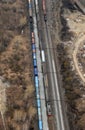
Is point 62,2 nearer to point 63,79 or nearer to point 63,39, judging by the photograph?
point 63,39

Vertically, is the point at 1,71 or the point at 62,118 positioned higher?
the point at 1,71

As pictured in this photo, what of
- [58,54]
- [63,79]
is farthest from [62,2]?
[63,79]

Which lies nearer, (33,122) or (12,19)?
(33,122)

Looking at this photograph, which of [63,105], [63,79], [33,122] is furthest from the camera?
[63,79]

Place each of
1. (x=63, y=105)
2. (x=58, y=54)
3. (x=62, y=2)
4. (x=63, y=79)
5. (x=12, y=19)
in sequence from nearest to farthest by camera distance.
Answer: (x=63, y=105), (x=63, y=79), (x=58, y=54), (x=12, y=19), (x=62, y=2)

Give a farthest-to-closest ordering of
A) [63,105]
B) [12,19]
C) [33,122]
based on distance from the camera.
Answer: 1. [12,19]
2. [63,105]
3. [33,122]

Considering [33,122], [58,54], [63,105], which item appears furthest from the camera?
[58,54]

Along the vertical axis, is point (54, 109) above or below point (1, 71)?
below

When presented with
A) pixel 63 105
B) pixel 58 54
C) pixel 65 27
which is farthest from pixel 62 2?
pixel 63 105

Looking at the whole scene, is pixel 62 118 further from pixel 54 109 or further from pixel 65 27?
pixel 65 27
